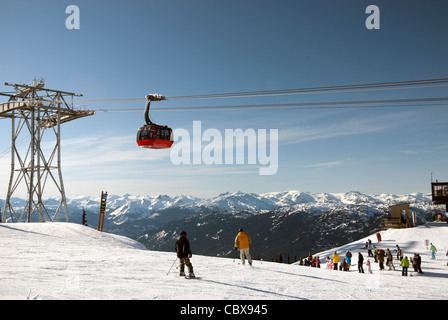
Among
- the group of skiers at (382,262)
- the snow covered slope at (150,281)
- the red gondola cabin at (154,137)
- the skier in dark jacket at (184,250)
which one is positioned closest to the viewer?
the snow covered slope at (150,281)

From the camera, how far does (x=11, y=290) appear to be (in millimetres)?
9023

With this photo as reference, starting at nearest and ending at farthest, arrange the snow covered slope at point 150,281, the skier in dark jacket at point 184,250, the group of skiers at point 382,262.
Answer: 1. the snow covered slope at point 150,281
2. the skier in dark jacket at point 184,250
3. the group of skiers at point 382,262

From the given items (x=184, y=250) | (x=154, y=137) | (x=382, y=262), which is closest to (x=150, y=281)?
(x=184, y=250)

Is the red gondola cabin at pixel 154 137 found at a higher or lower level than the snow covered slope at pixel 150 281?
higher

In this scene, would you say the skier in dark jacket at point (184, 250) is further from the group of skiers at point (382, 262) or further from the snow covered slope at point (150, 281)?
the group of skiers at point (382, 262)

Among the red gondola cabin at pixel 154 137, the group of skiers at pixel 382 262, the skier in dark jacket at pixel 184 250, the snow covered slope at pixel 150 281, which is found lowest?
the group of skiers at pixel 382 262

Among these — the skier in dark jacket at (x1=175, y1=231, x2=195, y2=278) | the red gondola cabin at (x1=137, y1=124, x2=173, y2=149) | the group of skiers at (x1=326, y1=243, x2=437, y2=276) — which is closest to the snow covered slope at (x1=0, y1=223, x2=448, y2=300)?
the skier in dark jacket at (x1=175, y1=231, x2=195, y2=278)

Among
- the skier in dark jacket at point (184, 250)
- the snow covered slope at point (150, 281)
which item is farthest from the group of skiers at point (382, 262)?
the skier in dark jacket at point (184, 250)

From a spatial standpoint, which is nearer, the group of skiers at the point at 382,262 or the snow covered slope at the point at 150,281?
the snow covered slope at the point at 150,281
